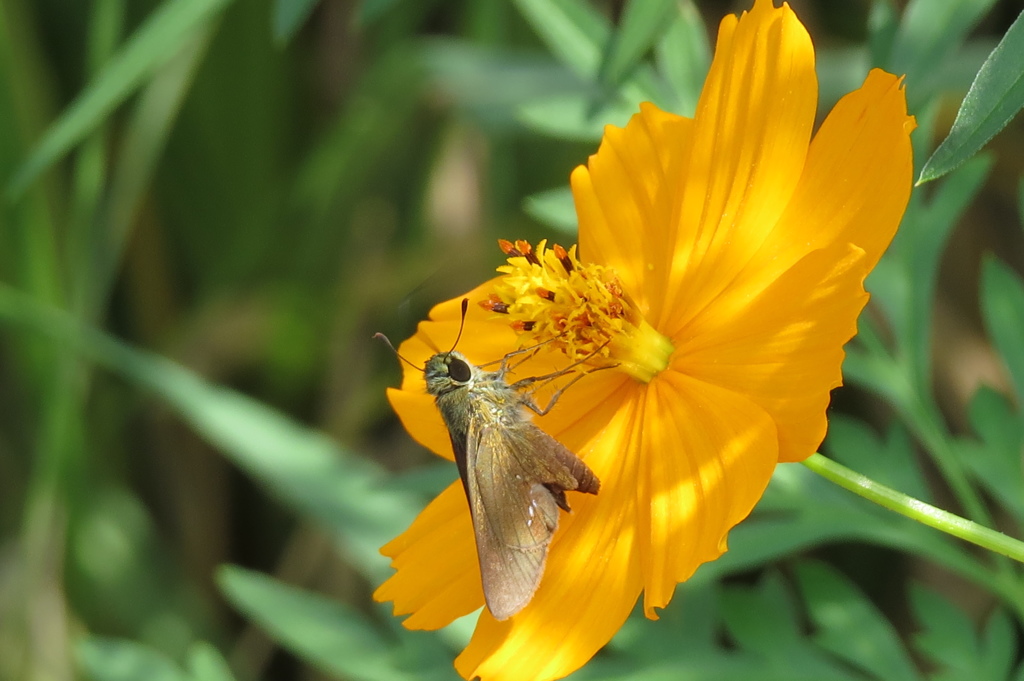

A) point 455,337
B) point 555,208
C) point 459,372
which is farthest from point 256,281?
point 459,372

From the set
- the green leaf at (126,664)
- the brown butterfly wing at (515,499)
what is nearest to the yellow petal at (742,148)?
the brown butterfly wing at (515,499)

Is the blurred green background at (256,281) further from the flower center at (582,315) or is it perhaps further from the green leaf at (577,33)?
the flower center at (582,315)

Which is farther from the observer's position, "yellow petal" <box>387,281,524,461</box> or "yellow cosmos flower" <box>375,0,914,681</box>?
"yellow petal" <box>387,281,524,461</box>

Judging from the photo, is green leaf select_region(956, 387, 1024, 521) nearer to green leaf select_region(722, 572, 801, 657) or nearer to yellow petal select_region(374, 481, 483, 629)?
green leaf select_region(722, 572, 801, 657)

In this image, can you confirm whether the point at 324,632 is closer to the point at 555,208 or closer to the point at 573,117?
the point at 555,208

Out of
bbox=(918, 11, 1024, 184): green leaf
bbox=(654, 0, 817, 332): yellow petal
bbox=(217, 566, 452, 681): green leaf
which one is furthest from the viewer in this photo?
bbox=(217, 566, 452, 681): green leaf

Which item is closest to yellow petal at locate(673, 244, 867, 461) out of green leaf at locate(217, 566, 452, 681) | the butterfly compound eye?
the butterfly compound eye

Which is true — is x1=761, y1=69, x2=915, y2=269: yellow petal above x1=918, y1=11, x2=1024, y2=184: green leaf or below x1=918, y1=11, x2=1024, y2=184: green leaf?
above
